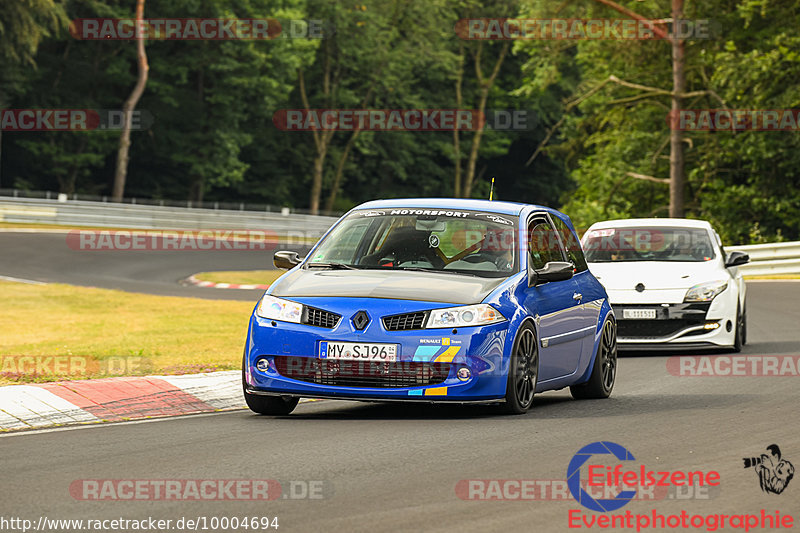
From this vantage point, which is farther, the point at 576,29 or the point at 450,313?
the point at 576,29

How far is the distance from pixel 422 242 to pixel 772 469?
3.76m

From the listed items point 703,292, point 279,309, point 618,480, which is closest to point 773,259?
point 703,292

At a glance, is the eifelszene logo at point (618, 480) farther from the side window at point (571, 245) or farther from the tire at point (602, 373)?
the side window at point (571, 245)

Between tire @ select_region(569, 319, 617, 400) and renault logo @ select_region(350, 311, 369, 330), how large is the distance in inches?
116

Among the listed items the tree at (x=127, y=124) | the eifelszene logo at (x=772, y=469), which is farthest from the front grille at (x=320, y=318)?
the tree at (x=127, y=124)

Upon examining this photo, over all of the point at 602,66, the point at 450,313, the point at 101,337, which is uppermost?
the point at 602,66

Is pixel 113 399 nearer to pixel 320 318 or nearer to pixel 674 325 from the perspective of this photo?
pixel 320 318

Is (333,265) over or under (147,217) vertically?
over

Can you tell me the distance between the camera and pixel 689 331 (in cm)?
1591

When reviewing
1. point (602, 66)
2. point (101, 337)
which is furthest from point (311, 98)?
point (101, 337)

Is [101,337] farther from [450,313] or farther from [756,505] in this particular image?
[756,505]

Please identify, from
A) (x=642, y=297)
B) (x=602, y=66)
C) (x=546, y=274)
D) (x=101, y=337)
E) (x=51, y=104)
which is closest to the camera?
(x=546, y=274)

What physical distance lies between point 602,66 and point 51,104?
28510 mm

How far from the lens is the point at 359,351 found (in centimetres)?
939
